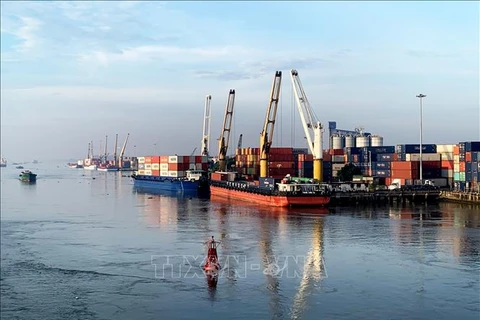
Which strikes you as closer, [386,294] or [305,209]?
[386,294]

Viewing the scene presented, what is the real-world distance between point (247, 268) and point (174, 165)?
48.8m

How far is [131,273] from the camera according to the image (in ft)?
55.1

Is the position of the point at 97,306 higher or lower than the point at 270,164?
lower

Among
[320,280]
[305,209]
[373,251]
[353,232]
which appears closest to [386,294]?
[320,280]

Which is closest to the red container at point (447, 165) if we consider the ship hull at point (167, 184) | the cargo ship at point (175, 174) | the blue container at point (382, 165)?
the blue container at point (382, 165)

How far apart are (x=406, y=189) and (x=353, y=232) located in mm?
20445

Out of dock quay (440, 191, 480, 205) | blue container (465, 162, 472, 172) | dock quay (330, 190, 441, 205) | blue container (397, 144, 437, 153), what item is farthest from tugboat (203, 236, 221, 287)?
blue container (397, 144, 437, 153)

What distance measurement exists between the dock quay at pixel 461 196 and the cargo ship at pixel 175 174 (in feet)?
81.0

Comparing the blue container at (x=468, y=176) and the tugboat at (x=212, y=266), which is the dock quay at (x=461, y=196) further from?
the tugboat at (x=212, y=266)

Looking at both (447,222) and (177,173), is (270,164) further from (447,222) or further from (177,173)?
(447,222)

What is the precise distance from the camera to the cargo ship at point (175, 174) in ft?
195

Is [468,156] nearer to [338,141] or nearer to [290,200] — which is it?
[290,200]

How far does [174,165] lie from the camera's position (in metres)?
65.6

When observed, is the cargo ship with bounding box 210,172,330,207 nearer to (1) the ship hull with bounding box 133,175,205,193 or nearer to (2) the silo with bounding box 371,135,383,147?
(1) the ship hull with bounding box 133,175,205,193
